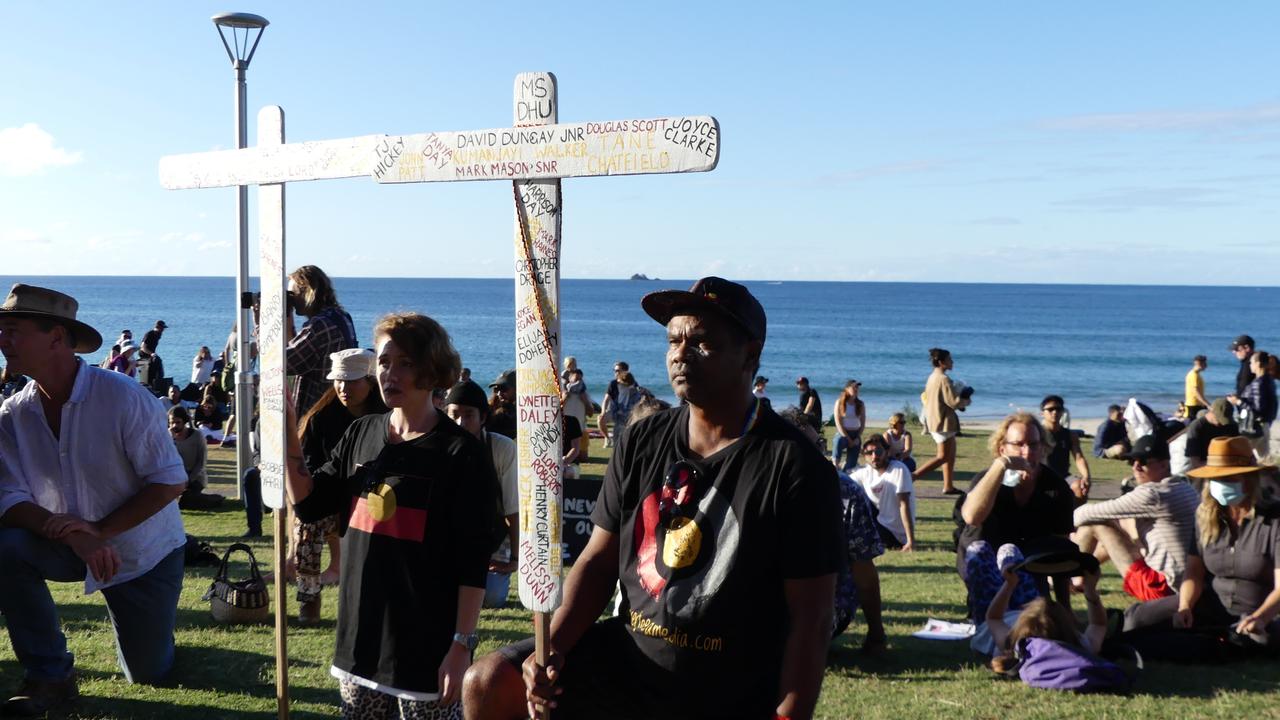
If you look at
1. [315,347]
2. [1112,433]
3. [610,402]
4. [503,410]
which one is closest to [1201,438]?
[1112,433]

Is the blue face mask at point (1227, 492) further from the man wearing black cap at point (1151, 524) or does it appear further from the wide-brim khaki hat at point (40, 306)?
the wide-brim khaki hat at point (40, 306)

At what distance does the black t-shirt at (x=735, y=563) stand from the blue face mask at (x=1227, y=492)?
4.83m

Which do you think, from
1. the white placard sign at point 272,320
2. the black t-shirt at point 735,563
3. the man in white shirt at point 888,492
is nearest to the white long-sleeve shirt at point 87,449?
the white placard sign at point 272,320

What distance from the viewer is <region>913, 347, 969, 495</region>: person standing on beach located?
51.6 feet

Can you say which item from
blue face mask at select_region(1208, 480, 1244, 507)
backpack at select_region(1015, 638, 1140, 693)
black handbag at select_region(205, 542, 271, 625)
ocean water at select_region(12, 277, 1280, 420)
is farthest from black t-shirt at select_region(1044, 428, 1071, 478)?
ocean water at select_region(12, 277, 1280, 420)

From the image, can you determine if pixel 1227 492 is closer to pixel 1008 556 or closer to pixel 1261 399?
pixel 1008 556

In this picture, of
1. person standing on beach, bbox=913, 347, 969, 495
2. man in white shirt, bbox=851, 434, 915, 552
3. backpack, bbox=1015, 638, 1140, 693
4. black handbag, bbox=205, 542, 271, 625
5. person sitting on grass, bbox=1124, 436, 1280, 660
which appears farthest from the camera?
person standing on beach, bbox=913, 347, 969, 495

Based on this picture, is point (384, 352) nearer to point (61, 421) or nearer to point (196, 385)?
point (61, 421)

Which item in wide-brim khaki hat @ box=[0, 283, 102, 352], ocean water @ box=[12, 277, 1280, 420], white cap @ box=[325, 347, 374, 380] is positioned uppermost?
wide-brim khaki hat @ box=[0, 283, 102, 352]

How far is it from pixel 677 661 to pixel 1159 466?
6.36 meters

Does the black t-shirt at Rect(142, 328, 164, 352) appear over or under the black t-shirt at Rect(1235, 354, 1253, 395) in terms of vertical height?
over

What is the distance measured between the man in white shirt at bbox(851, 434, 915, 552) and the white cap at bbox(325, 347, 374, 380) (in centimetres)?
634

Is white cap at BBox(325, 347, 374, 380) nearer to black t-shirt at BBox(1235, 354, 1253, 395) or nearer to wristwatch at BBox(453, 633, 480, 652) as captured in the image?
wristwatch at BBox(453, 633, 480, 652)

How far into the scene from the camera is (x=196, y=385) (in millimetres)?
25469
